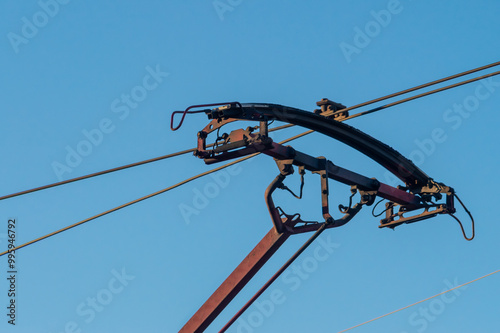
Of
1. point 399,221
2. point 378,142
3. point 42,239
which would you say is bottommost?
point 399,221

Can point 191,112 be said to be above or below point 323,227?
above

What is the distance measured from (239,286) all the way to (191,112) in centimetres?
215

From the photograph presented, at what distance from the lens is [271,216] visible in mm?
11867

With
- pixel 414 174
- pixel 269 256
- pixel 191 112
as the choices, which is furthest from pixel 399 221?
pixel 191 112

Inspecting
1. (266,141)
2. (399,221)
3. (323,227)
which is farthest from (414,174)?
(266,141)

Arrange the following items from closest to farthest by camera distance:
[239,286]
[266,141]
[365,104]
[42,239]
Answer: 1. [266,141]
2. [239,286]
3. [365,104]
4. [42,239]

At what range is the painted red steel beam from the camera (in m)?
12.0

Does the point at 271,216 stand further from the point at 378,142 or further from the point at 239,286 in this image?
the point at 378,142

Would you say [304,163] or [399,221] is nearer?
[304,163]

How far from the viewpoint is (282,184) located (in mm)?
11945

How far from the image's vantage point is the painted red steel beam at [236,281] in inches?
472

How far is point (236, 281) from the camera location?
478 inches

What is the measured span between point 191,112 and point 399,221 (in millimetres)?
3621

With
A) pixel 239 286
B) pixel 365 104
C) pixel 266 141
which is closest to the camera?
pixel 266 141
